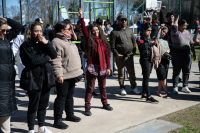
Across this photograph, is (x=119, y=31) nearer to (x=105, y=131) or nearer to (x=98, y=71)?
(x=98, y=71)

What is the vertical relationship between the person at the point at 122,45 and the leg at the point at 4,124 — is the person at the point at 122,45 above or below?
above

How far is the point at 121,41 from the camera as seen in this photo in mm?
5797

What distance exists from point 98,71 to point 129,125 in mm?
1248

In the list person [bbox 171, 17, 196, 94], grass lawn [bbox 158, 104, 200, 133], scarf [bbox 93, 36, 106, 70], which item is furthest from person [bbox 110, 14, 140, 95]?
grass lawn [bbox 158, 104, 200, 133]

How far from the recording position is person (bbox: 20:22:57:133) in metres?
3.28

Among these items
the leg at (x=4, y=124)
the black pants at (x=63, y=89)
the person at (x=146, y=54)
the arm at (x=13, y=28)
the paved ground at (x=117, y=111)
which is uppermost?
the arm at (x=13, y=28)

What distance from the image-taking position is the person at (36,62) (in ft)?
10.7

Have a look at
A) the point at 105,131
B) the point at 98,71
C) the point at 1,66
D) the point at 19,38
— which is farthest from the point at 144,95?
the point at 1,66

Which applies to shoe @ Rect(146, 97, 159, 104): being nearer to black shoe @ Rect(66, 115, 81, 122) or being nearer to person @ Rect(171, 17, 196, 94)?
person @ Rect(171, 17, 196, 94)

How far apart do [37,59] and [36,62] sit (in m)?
0.05

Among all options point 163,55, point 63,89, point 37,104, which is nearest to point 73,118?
point 63,89

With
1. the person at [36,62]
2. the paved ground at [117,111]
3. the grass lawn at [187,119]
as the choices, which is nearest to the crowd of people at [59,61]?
the person at [36,62]

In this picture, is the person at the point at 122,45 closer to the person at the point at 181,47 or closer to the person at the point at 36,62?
the person at the point at 181,47

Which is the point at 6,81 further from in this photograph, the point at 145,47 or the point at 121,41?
the point at 121,41
